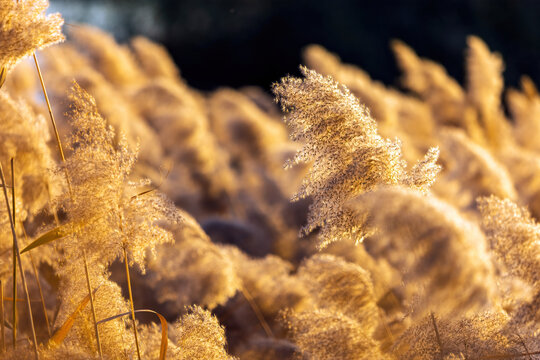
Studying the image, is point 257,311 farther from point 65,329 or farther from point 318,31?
point 318,31

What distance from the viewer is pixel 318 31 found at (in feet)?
24.3

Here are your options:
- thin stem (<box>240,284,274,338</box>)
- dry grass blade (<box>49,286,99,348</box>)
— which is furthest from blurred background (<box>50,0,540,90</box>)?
dry grass blade (<box>49,286,99,348</box>)

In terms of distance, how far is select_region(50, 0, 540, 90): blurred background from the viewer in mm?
7074

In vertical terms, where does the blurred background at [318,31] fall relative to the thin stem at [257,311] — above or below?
above

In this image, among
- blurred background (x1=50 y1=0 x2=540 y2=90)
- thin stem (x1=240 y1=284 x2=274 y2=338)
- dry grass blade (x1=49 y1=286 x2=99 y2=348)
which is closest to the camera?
dry grass blade (x1=49 y1=286 x2=99 y2=348)

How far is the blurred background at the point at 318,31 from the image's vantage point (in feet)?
23.2

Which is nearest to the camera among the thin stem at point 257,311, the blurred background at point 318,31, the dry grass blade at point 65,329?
the dry grass blade at point 65,329

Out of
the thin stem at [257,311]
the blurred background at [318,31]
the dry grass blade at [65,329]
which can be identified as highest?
the blurred background at [318,31]

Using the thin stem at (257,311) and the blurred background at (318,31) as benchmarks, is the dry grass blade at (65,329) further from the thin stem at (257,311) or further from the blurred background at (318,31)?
the blurred background at (318,31)

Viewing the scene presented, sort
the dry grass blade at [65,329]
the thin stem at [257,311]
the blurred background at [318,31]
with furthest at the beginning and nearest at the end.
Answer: the blurred background at [318,31] < the thin stem at [257,311] < the dry grass blade at [65,329]

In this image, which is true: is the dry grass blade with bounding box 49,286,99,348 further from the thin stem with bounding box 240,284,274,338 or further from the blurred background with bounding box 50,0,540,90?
the blurred background with bounding box 50,0,540,90

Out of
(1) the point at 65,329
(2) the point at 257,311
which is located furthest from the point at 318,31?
(1) the point at 65,329

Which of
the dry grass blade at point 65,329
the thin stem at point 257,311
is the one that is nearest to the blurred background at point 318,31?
the thin stem at point 257,311

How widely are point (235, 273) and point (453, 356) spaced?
Result: 0.68 meters
